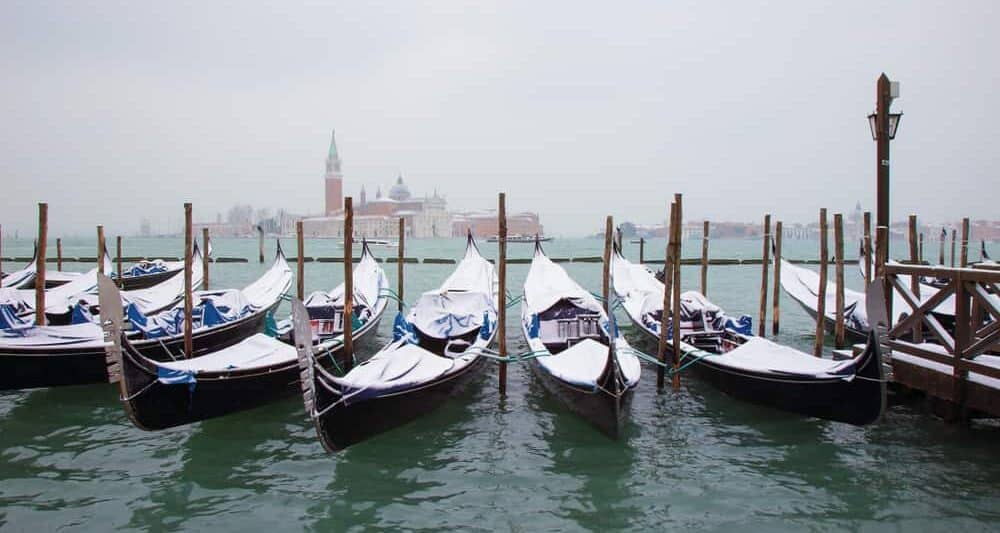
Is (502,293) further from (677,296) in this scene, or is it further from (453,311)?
(453,311)


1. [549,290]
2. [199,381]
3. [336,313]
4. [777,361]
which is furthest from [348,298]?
[777,361]

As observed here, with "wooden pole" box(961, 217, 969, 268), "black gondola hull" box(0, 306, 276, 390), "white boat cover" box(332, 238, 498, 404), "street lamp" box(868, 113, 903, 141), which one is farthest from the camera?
"wooden pole" box(961, 217, 969, 268)

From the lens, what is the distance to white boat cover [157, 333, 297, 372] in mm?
4707

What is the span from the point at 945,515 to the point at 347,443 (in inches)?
138

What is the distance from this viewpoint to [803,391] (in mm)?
4719

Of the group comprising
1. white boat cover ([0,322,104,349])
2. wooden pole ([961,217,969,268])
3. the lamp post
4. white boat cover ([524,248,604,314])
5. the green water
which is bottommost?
the green water

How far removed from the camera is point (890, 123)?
5.12 meters

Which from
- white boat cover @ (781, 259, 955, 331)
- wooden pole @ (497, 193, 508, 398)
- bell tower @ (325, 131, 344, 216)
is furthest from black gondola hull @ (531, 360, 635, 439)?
bell tower @ (325, 131, 344, 216)

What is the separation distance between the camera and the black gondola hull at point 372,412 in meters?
4.08

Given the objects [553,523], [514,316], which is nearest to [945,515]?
[553,523]

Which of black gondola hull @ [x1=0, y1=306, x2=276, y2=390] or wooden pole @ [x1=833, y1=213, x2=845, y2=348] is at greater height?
wooden pole @ [x1=833, y1=213, x2=845, y2=348]

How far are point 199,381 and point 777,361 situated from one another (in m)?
4.37

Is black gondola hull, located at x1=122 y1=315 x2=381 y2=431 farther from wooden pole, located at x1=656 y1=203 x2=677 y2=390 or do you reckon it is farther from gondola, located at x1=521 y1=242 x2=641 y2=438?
wooden pole, located at x1=656 y1=203 x2=677 y2=390

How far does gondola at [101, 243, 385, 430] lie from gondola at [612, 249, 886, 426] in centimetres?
346
